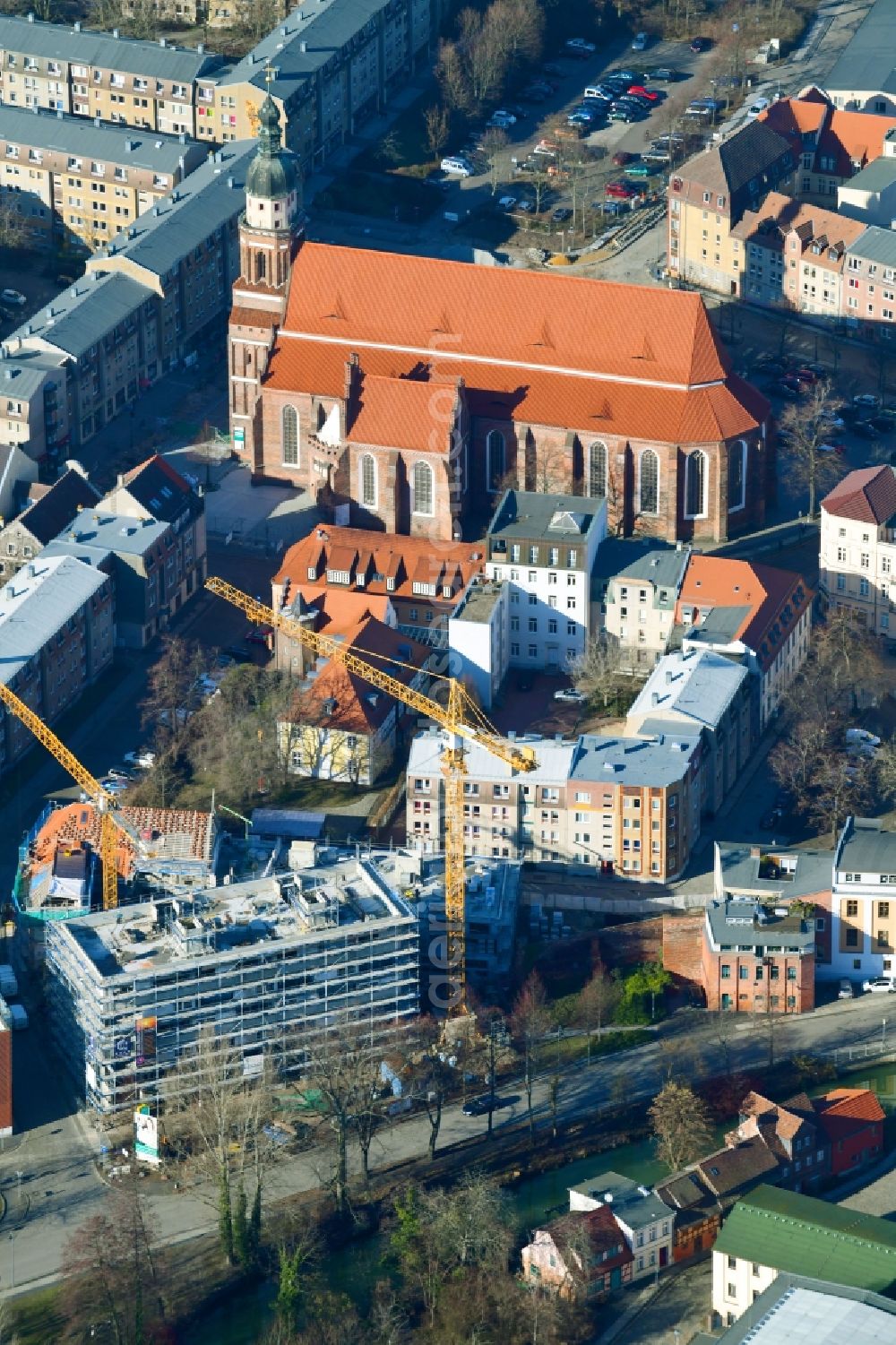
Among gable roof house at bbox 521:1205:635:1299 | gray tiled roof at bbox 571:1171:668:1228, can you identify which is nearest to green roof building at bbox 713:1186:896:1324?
gray tiled roof at bbox 571:1171:668:1228

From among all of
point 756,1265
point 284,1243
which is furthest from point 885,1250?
point 284,1243

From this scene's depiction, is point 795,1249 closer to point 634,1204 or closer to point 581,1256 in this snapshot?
point 634,1204

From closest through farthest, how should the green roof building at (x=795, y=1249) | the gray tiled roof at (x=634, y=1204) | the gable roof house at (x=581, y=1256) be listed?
the green roof building at (x=795, y=1249), the gable roof house at (x=581, y=1256), the gray tiled roof at (x=634, y=1204)

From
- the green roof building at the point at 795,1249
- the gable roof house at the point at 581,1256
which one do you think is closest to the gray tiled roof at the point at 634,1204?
the gable roof house at the point at 581,1256

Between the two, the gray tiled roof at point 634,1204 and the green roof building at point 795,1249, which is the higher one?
the green roof building at point 795,1249

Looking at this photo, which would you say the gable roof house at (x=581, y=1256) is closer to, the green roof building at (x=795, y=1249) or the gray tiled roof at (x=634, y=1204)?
the gray tiled roof at (x=634, y=1204)

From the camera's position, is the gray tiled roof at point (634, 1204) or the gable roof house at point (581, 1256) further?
the gray tiled roof at point (634, 1204)

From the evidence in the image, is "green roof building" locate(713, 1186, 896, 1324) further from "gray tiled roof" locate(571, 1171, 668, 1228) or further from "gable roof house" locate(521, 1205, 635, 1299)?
"gable roof house" locate(521, 1205, 635, 1299)

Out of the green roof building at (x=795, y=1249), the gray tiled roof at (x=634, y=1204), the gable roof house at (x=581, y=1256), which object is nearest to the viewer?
the green roof building at (x=795, y=1249)
